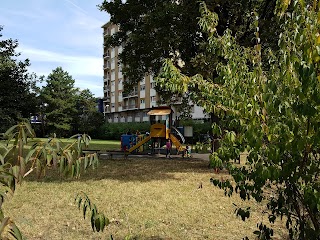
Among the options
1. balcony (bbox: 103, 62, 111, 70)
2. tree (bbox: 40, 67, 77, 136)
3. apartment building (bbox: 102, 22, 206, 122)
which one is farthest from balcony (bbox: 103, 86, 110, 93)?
tree (bbox: 40, 67, 77, 136)

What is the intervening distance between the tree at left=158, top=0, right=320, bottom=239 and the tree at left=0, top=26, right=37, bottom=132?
48.3ft

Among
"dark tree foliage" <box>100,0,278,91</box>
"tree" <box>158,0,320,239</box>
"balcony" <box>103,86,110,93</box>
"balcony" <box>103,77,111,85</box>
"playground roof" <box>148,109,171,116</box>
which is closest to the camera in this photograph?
"tree" <box>158,0,320,239</box>

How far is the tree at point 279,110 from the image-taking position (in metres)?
1.95

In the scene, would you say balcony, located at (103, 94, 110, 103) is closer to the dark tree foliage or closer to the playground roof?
the playground roof

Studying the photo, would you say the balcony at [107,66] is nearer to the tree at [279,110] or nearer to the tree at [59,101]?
the tree at [59,101]

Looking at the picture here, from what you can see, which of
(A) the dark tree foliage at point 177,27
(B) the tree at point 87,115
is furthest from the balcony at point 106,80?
(A) the dark tree foliage at point 177,27

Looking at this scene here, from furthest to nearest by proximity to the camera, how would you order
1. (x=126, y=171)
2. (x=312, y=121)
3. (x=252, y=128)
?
(x=126, y=171), (x=252, y=128), (x=312, y=121)

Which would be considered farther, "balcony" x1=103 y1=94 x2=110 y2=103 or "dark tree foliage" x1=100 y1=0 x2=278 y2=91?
"balcony" x1=103 y1=94 x2=110 y2=103

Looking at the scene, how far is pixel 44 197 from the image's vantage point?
26.3ft

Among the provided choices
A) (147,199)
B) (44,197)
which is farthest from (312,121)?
(44,197)

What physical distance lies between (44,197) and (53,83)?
5957 centimetres

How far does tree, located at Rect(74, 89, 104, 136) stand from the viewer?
198ft

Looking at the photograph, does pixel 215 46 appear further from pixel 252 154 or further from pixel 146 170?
pixel 146 170

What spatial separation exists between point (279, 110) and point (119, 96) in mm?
70216
